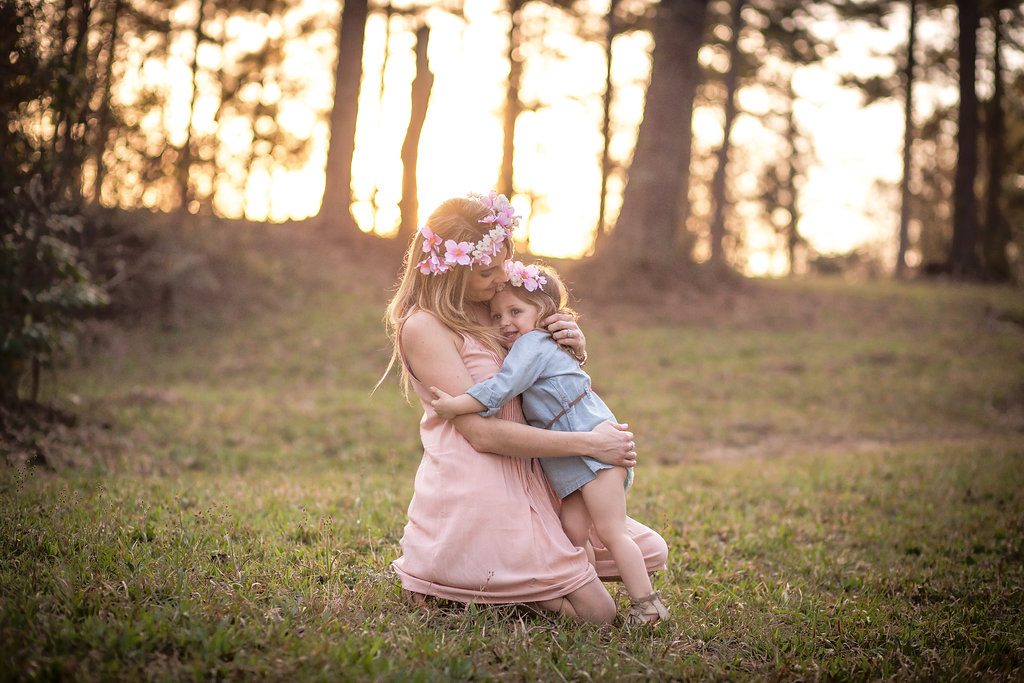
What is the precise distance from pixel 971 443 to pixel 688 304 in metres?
6.57

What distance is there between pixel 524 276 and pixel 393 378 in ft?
25.2

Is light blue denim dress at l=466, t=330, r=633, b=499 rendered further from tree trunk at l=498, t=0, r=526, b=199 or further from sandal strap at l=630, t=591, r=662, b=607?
tree trunk at l=498, t=0, r=526, b=199

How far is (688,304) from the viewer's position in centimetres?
1520

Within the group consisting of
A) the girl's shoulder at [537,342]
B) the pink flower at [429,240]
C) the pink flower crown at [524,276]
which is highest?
the pink flower at [429,240]

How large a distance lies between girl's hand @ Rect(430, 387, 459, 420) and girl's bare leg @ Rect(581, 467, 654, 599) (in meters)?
0.72

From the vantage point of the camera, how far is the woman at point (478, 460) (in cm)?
375

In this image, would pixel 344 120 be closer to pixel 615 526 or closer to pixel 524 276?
pixel 524 276

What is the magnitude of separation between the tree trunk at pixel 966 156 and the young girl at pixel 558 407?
18912 millimetres

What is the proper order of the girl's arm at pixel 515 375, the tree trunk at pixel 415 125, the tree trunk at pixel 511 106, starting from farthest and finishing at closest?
the tree trunk at pixel 511 106 < the tree trunk at pixel 415 125 < the girl's arm at pixel 515 375

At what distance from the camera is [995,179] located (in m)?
23.2

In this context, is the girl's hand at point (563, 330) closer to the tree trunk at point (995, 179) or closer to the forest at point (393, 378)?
the forest at point (393, 378)

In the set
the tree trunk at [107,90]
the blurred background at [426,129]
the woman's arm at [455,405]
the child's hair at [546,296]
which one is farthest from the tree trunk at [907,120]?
the woman's arm at [455,405]

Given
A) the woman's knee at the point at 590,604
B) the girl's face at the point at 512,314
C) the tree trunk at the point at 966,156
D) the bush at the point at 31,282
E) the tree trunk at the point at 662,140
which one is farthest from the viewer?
the tree trunk at the point at 966,156

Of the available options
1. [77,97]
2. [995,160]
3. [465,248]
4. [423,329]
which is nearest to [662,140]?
[77,97]
